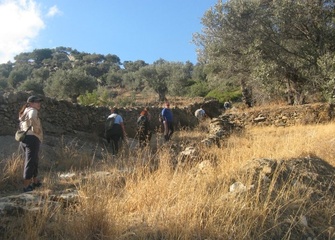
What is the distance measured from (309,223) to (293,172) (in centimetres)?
119

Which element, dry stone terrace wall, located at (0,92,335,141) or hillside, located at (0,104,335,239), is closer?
hillside, located at (0,104,335,239)

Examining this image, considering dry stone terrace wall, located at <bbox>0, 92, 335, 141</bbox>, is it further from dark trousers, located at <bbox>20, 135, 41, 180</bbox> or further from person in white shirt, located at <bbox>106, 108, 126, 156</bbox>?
dark trousers, located at <bbox>20, 135, 41, 180</bbox>

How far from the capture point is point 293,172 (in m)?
4.66

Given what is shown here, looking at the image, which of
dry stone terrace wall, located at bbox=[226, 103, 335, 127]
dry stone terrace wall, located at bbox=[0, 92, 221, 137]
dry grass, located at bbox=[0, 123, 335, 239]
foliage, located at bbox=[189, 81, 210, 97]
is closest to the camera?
dry grass, located at bbox=[0, 123, 335, 239]

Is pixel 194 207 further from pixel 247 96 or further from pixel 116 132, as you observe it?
pixel 247 96

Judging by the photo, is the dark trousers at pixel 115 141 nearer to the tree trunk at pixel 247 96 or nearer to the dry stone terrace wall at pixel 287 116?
the dry stone terrace wall at pixel 287 116

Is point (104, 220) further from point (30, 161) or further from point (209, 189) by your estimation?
point (30, 161)

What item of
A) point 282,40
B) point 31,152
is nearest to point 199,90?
point 282,40

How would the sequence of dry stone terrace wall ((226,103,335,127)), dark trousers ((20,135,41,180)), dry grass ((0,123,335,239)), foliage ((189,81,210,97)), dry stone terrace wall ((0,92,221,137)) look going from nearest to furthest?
dry grass ((0,123,335,239)) < dark trousers ((20,135,41,180)) < dry stone terrace wall ((0,92,221,137)) < dry stone terrace wall ((226,103,335,127)) < foliage ((189,81,210,97))

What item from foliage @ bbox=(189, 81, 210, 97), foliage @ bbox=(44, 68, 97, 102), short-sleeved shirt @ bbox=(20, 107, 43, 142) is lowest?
short-sleeved shirt @ bbox=(20, 107, 43, 142)

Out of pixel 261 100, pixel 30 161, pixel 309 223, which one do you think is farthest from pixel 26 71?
pixel 309 223

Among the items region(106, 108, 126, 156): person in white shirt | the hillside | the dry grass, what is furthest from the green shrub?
the dry grass

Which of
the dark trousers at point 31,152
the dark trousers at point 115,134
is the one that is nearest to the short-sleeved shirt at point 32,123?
the dark trousers at point 31,152

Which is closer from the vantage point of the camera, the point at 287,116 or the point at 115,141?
the point at 115,141
